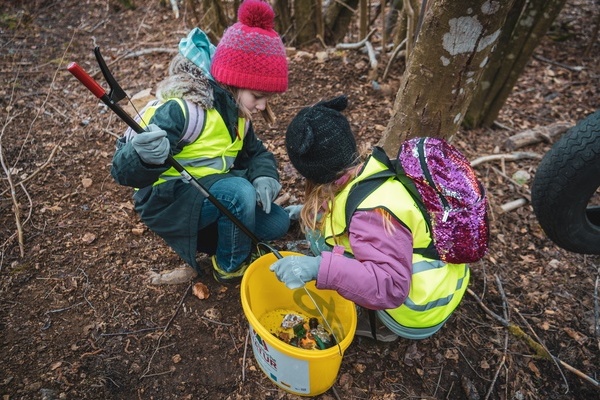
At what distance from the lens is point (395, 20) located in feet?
16.2

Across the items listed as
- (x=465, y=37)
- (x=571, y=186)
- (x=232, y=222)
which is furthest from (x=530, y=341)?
(x=232, y=222)

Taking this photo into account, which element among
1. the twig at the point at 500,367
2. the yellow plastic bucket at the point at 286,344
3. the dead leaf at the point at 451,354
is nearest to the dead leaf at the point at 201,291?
the yellow plastic bucket at the point at 286,344

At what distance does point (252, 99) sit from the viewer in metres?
2.06

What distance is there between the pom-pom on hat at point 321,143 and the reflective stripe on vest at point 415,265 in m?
0.12

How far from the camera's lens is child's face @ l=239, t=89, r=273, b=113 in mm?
2037

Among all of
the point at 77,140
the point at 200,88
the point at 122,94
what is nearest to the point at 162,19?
the point at 77,140

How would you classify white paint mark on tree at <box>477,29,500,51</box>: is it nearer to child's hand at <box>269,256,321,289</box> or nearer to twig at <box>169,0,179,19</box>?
child's hand at <box>269,256,321,289</box>

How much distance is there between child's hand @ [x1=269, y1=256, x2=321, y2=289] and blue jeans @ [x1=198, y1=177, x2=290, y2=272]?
1.82 feet

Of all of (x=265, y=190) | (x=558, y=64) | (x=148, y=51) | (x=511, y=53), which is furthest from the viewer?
(x=558, y=64)

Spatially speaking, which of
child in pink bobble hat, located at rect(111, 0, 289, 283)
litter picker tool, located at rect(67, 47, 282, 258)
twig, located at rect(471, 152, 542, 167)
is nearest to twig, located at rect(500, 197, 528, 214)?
twig, located at rect(471, 152, 542, 167)

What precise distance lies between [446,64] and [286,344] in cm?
160

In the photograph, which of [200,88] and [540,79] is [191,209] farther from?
[540,79]

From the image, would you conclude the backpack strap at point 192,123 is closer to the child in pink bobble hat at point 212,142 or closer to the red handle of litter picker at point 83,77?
the child in pink bobble hat at point 212,142

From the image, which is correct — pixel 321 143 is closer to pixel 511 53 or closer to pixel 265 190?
pixel 265 190
